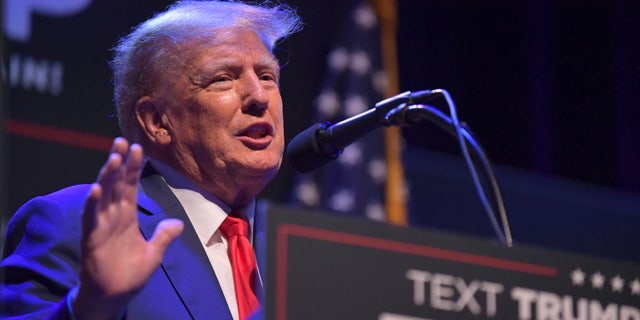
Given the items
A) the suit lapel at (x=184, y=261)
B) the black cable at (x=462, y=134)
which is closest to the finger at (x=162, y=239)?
the suit lapel at (x=184, y=261)

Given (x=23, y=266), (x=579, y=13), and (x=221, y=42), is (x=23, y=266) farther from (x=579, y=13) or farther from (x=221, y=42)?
(x=579, y=13)

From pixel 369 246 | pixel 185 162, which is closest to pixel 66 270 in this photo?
pixel 185 162

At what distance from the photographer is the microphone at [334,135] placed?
6.34 feet

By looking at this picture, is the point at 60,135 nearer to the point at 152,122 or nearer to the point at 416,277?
the point at 152,122

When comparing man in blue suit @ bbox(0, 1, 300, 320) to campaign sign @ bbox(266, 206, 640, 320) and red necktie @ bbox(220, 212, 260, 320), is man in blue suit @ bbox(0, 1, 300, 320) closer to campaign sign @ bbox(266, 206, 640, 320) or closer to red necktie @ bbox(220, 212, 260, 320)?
red necktie @ bbox(220, 212, 260, 320)

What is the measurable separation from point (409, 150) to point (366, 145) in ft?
1.53

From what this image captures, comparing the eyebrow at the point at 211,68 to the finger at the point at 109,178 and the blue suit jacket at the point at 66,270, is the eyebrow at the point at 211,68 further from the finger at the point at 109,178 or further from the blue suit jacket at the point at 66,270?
the finger at the point at 109,178

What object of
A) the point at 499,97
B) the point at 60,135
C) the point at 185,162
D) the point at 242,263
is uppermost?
the point at 185,162

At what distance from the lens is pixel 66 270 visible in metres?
1.82

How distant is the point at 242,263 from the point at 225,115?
37 cm

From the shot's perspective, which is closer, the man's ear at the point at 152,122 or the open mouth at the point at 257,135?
the open mouth at the point at 257,135

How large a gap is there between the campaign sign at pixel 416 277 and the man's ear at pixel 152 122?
115 centimetres

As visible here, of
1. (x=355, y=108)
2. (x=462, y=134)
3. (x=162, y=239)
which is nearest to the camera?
(x=162, y=239)

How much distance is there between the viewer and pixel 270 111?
2273 mm
